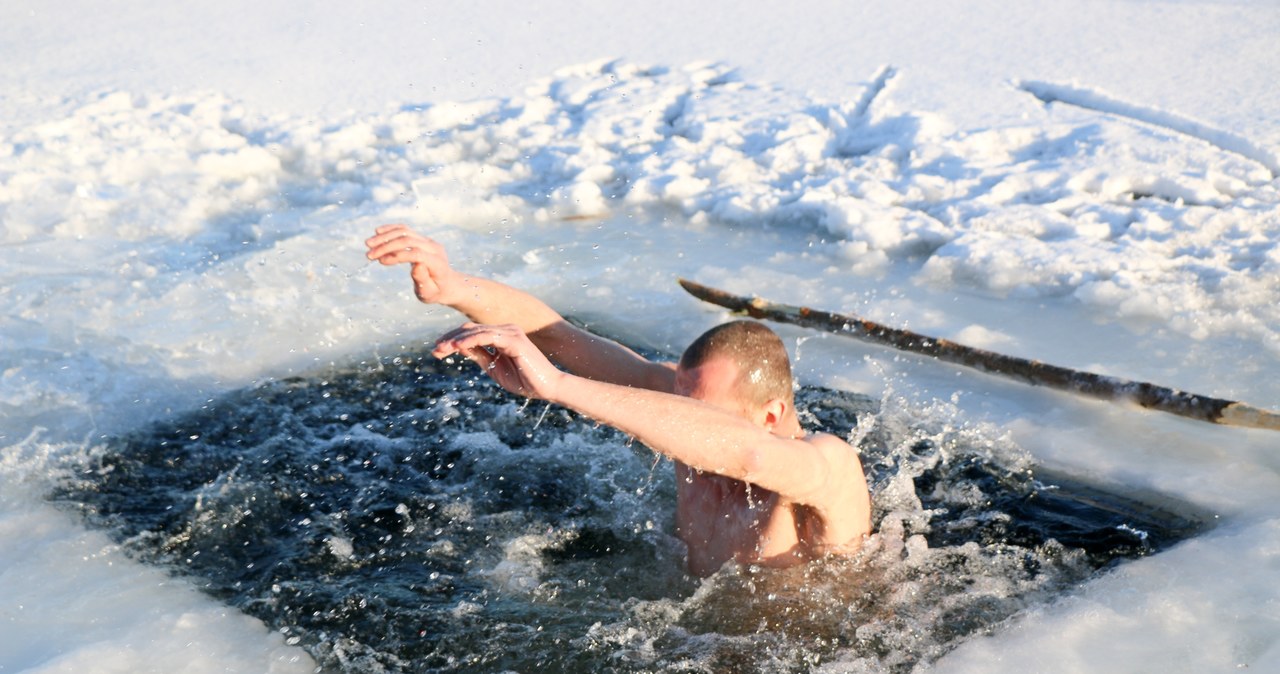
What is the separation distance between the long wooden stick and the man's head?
1.53 metres

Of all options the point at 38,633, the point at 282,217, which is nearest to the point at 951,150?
the point at 282,217

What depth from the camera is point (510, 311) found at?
3.57 m

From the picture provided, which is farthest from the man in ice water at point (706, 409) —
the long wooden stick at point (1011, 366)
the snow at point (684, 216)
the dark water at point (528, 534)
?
the long wooden stick at point (1011, 366)

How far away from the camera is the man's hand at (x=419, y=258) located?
10.4ft

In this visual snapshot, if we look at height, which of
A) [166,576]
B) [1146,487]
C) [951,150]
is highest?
[951,150]

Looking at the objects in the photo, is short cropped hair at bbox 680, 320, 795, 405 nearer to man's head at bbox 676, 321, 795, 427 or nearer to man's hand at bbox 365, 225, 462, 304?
man's head at bbox 676, 321, 795, 427

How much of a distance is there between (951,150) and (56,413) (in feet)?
14.8

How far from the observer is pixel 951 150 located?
6297 mm

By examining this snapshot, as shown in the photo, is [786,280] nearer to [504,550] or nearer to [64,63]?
[504,550]

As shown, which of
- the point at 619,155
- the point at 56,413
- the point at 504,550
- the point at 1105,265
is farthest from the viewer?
the point at 619,155

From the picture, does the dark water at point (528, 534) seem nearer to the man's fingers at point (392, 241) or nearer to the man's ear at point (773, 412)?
the man's ear at point (773, 412)

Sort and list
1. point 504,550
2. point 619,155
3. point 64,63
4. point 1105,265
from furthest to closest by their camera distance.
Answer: point 64,63 → point 619,155 → point 1105,265 → point 504,550

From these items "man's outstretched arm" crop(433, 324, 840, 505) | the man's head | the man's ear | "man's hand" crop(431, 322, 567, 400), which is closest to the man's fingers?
"man's outstretched arm" crop(433, 324, 840, 505)

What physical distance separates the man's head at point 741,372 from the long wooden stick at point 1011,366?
1.53 metres
